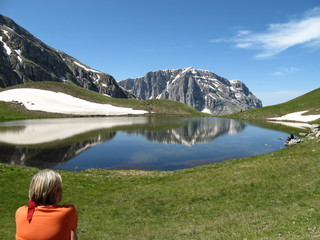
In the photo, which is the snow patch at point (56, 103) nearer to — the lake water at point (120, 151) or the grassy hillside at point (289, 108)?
the grassy hillside at point (289, 108)

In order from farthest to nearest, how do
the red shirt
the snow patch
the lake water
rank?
the snow patch, the lake water, the red shirt

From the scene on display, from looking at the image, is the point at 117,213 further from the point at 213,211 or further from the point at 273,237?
the point at 273,237

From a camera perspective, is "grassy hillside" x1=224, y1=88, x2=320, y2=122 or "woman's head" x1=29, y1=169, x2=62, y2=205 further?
"grassy hillside" x1=224, y1=88, x2=320, y2=122

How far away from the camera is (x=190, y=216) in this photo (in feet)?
64.9

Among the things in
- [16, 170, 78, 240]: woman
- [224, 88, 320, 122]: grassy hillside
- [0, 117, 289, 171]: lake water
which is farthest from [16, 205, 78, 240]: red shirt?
[224, 88, 320, 122]: grassy hillside

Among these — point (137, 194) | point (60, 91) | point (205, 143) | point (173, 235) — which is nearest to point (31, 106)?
point (60, 91)

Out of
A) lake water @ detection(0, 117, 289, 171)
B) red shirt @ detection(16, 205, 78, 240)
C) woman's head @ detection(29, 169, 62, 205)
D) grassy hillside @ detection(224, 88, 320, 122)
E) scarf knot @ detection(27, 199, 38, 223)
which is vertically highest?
grassy hillside @ detection(224, 88, 320, 122)

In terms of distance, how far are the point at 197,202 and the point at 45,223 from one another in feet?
63.6

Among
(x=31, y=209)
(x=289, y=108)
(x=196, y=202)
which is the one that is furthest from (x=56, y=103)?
(x=31, y=209)

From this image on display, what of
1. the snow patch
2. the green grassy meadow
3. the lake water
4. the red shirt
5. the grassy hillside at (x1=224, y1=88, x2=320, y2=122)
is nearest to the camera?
the red shirt

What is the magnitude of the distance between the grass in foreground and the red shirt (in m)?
10.4

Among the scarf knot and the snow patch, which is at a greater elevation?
the snow patch

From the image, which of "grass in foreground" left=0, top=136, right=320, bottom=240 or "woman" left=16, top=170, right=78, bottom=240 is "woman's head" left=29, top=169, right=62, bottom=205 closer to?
"woman" left=16, top=170, right=78, bottom=240

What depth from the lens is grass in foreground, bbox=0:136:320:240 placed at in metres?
15.1
